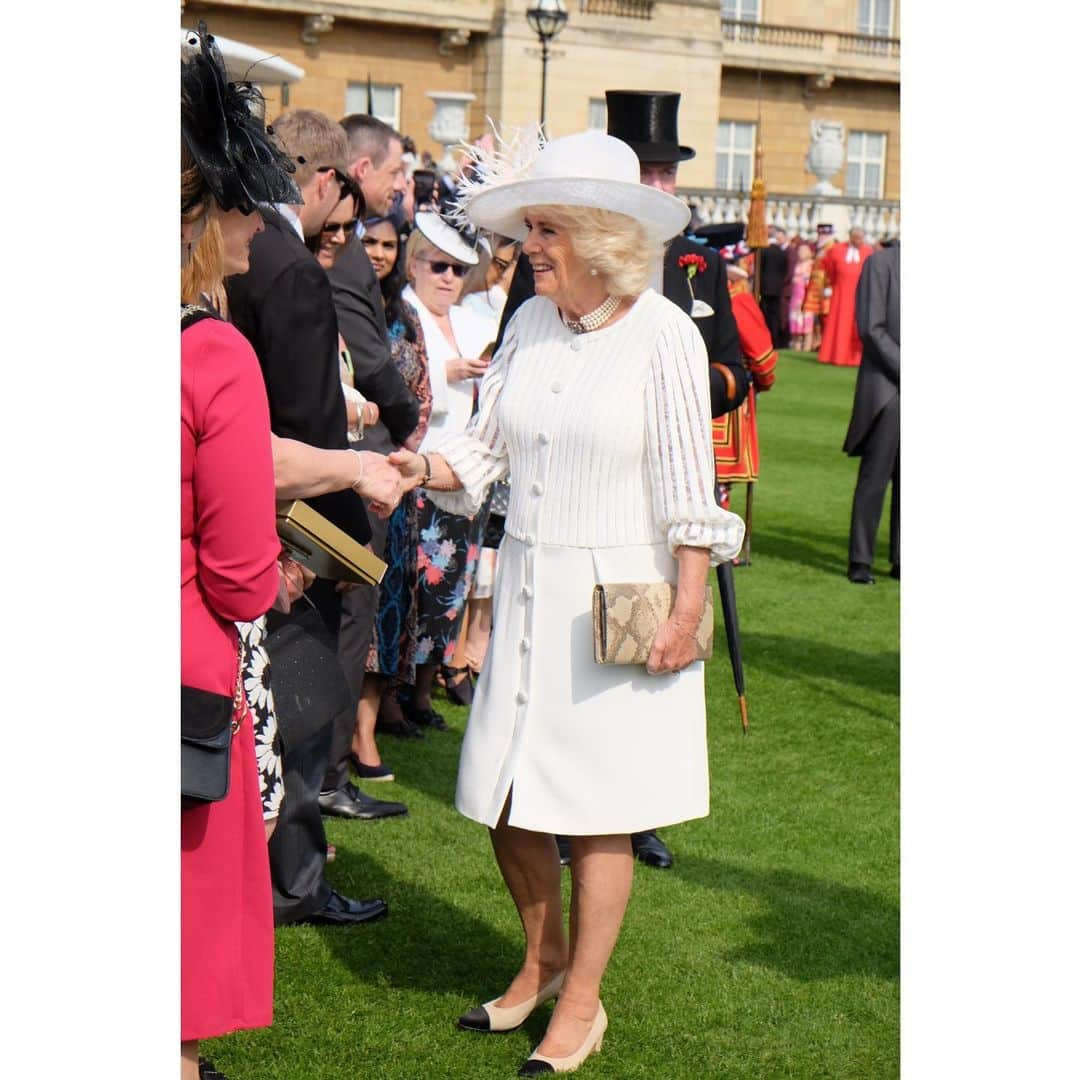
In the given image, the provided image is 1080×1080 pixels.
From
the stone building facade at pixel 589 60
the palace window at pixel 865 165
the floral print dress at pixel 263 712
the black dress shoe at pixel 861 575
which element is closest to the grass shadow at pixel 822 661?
the black dress shoe at pixel 861 575

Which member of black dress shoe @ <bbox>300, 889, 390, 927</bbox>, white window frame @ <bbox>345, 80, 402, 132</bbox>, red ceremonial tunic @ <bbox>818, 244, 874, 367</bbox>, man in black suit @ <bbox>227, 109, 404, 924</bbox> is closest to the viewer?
man in black suit @ <bbox>227, 109, 404, 924</bbox>

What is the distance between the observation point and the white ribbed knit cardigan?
384 cm

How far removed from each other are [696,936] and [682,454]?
165 centimetres

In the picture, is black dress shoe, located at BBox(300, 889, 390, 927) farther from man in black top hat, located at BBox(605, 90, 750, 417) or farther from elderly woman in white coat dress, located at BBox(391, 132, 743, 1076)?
man in black top hat, located at BBox(605, 90, 750, 417)

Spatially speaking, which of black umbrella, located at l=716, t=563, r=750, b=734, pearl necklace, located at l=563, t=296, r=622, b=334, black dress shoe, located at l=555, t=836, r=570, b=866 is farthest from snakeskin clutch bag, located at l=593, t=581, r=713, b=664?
black umbrella, located at l=716, t=563, r=750, b=734

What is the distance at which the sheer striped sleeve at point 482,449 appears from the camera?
4152 mm

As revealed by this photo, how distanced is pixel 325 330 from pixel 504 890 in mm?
1789

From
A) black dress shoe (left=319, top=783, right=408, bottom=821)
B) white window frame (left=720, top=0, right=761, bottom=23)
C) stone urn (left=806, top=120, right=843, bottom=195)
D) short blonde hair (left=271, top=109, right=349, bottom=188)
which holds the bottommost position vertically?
black dress shoe (left=319, top=783, right=408, bottom=821)

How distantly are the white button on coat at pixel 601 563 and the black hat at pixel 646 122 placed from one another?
1.67 m

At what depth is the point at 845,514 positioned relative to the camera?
1369cm

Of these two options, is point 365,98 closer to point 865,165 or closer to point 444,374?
point 865,165

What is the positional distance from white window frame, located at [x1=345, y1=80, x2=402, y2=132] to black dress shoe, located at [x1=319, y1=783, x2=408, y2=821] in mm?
35019

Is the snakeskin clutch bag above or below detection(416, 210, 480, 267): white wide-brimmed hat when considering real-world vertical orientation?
below

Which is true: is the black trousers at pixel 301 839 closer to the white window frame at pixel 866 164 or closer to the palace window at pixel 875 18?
the white window frame at pixel 866 164
